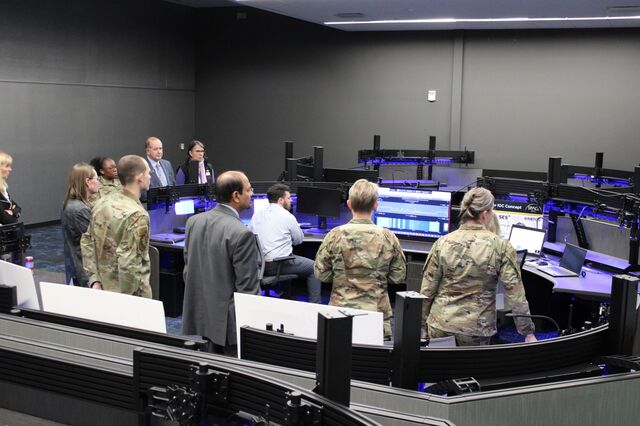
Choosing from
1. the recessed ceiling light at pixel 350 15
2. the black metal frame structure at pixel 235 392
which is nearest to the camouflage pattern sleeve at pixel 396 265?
the black metal frame structure at pixel 235 392

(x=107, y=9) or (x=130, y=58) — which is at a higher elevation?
(x=107, y=9)

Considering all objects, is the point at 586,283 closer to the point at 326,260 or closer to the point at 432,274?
the point at 432,274

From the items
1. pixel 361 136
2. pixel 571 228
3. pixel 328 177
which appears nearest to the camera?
pixel 571 228

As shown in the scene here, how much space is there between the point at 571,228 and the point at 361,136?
6.57 metres

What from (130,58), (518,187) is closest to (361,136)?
Result: (130,58)

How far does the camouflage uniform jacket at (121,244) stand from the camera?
3506 millimetres

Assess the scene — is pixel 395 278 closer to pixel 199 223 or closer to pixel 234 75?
pixel 199 223

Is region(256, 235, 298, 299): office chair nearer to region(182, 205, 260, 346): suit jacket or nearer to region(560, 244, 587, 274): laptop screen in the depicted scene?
region(182, 205, 260, 346): suit jacket

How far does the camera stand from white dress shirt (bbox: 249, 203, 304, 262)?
5527 millimetres

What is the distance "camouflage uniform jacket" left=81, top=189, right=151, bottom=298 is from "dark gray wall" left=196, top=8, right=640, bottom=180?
8342mm

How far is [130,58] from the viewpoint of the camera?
11312 millimetres

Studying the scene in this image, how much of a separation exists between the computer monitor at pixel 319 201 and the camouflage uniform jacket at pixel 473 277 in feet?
10.6

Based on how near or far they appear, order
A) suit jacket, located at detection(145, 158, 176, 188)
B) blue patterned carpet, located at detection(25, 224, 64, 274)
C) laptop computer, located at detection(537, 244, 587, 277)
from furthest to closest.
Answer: blue patterned carpet, located at detection(25, 224, 64, 274) → suit jacket, located at detection(145, 158, 176, 188) → laptop computer, located at detection(537, 244, 587, 277)

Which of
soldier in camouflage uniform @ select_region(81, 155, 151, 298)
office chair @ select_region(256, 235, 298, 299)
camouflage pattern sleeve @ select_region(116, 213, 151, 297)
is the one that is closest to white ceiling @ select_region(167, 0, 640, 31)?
office chair @ select_region(256, 235, 298, 299)
